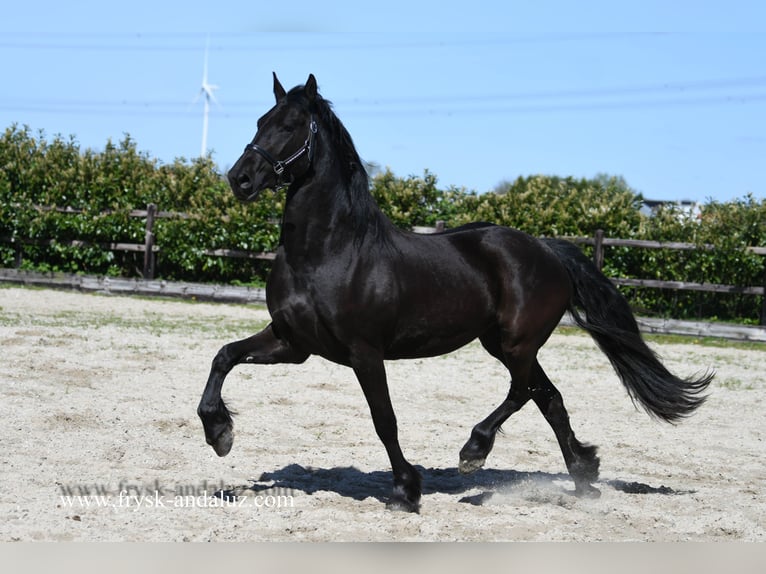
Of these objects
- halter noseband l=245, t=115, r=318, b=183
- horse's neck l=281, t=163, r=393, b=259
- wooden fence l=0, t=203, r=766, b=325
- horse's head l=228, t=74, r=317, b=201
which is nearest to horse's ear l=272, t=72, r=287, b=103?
horse's head l=228, t=74, r=317, b=201

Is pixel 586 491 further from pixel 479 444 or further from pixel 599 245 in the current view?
pixel 599 245

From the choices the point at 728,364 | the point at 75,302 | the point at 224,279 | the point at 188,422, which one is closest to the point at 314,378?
the point at 188,422

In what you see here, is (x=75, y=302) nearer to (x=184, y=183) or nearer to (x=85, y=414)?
(x=184, y=183)

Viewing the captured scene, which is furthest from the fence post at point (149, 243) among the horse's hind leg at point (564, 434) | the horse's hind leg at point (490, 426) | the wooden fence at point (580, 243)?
the horse's hind leg at point (564, 434)

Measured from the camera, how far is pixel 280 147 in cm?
495

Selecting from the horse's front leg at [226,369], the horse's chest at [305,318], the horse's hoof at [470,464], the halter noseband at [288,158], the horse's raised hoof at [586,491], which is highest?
the halter noseband at [288,158]

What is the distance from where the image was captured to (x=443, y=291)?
5.37 metres

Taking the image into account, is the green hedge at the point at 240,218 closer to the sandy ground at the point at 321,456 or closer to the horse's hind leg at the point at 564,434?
the sandy ground at the point at 321,456

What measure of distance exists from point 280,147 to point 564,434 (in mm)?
2576

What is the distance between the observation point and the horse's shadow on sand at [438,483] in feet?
18.1

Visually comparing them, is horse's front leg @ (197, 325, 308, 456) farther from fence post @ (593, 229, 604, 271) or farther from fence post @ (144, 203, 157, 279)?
fence post @ (144, 203, 157, 279)

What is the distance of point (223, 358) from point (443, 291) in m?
1.32

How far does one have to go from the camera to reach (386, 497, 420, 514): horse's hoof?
5020 millimetres

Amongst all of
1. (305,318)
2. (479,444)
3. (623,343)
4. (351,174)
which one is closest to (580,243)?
(623,343)
